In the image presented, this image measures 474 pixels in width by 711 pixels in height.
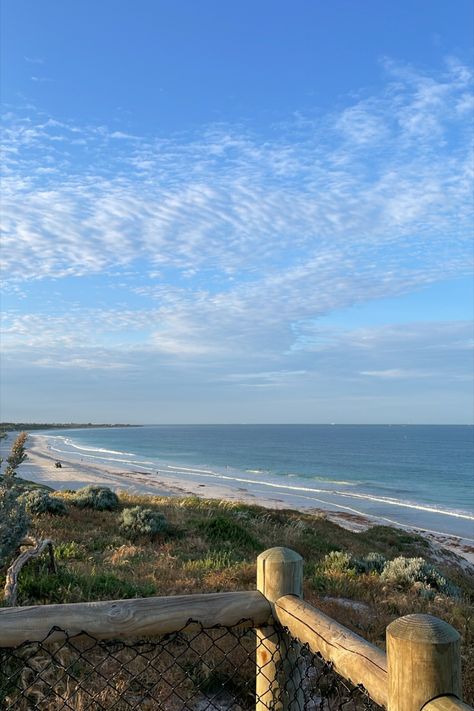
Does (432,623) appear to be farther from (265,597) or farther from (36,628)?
(36,628)

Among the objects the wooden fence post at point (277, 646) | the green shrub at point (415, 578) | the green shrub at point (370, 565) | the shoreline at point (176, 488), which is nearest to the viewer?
the wooden fence post at point (277, 646)

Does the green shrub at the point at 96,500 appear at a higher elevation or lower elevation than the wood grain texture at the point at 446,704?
lower

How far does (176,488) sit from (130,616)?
37.7m

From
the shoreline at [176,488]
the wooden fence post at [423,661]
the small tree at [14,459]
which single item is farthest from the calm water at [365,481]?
the wooden fence post at [423,661]

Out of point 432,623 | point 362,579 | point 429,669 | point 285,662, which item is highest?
point 432,623

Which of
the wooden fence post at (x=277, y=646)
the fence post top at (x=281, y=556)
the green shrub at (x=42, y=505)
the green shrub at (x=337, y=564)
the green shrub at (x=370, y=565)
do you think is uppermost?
the fence post top at (x=281, y=556)

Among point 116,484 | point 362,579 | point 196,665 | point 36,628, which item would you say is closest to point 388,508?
point 116,484

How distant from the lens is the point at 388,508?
36.1 metres

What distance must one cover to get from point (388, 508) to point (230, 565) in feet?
97.6

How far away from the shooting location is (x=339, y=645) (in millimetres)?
2318

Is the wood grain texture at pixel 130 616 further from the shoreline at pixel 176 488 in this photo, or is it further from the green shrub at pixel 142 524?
the shoreline at pixel 176 488

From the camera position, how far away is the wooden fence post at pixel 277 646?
107 inches

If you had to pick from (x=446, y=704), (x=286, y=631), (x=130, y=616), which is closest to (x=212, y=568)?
(x=286, y=631)

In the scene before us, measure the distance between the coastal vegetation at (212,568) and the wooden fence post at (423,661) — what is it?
4014mm
